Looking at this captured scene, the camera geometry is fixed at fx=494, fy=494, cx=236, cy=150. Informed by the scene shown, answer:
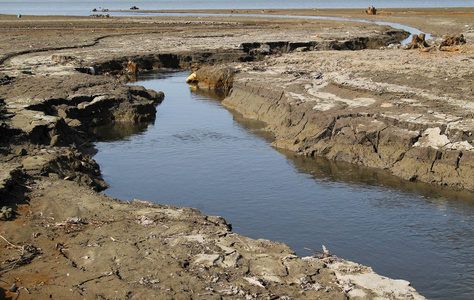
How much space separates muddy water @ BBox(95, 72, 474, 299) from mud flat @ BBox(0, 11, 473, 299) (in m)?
0.80

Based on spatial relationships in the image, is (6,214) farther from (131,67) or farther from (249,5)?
(249,5)

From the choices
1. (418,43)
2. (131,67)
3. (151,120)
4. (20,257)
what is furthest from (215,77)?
(20,257)

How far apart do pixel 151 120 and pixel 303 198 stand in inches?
379

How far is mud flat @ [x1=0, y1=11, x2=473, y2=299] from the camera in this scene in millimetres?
6785

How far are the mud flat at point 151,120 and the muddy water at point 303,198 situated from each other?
2.63 feet

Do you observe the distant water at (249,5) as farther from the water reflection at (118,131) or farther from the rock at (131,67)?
the water reflection at (118,131)

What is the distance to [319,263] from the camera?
725cm

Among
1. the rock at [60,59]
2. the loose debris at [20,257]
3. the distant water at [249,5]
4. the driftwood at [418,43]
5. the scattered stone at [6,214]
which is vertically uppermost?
the distant water at [249,5]

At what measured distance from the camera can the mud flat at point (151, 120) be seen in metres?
6.79

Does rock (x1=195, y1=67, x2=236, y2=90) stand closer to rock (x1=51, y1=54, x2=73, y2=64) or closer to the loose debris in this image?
rock (x1=51, y1=54, x2=73, y2=64)

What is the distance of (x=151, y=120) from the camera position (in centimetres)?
1967

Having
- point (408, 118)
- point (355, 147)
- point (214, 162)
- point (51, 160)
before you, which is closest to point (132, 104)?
point (214, 162)

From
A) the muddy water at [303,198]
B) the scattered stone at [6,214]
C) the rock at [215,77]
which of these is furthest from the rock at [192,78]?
the scattered stone at [6,214]

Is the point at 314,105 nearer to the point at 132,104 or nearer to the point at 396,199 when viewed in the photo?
the point at 396,199
